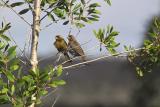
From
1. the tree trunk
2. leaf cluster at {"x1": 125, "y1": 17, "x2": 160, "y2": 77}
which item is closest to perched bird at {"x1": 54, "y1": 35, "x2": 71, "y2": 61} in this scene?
leaf cluster at {"x1": 125, "y1": 17, "x2": 160, "y2": 77}

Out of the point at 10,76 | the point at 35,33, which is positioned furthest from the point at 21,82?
the point at 35,33

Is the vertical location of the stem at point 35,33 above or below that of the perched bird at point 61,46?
above

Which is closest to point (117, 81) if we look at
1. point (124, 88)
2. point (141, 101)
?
point (124, 88)

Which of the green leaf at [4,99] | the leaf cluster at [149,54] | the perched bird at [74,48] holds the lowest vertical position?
the leaf cluster at [149,54]

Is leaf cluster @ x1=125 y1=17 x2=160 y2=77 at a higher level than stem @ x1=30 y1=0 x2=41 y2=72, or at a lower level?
lower

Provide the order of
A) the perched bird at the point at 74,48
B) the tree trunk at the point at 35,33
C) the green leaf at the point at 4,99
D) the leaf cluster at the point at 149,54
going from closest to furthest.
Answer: the green leaf at the point at 4,99
the tree trunk at the point at 35,33
the leaf cluster at the point at 149,54
the perched bird at the point at 74,48

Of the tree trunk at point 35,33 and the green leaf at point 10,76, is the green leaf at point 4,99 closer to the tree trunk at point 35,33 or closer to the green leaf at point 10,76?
the green leaf at point 10,76

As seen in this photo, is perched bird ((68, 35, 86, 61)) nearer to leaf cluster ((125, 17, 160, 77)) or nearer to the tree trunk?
leaf cluster ((125, 17, 160, 77))

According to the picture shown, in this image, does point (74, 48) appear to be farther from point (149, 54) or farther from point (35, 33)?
point (35, 33)

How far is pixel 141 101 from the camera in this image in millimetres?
26297

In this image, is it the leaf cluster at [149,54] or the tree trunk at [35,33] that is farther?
A: the leaf cluster at [149,54]

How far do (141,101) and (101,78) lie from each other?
2755 millimetres

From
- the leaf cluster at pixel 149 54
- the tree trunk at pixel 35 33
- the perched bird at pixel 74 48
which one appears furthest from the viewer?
the perched bird at pixel 74 48

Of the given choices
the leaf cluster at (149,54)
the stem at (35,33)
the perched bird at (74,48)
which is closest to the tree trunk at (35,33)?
the stem at (35,33)
